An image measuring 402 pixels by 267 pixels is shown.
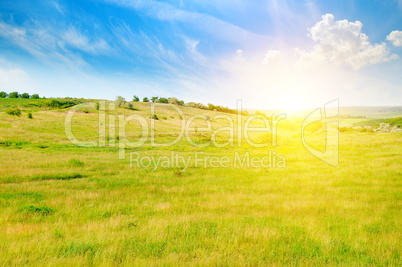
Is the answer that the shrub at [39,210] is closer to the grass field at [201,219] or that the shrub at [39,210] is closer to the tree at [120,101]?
the grass field at [201,219]

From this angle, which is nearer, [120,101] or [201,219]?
[201,219]

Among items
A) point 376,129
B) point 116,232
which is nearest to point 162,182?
point 116,232

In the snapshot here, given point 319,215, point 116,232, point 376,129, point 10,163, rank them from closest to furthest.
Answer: point 116,232 < point 319,215 < point 10,163 < point 376,129

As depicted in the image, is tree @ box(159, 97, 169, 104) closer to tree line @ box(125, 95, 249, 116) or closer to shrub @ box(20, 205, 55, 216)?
tree line @ box(125, 95, 249, 116)

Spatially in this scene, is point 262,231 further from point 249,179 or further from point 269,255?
point 249,179

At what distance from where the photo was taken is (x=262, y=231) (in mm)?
6164

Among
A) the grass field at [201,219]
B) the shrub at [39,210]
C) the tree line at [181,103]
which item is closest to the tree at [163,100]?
the tree line at [181,103]

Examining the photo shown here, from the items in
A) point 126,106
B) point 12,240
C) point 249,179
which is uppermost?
point 126,106

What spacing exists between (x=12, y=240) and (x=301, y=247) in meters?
7.67

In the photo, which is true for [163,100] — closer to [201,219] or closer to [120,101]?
[120,101]

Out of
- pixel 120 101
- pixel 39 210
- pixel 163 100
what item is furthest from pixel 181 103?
pixel 39 210

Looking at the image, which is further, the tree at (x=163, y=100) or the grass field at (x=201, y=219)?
the tree at (x=163, y=100)

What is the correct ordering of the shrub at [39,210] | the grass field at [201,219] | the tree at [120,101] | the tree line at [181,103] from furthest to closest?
the tree line at [181,103] < the tree at [120,101] < the shrub at [39,210] < the grass field at [201,219]

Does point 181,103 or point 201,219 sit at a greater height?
point 181,103
